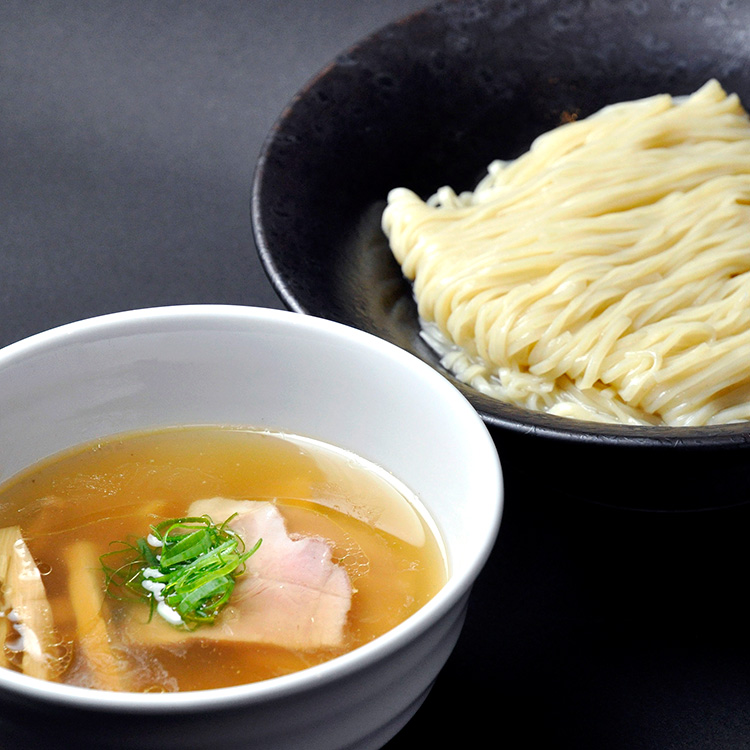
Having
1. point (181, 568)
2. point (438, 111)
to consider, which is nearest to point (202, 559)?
point (181, 568)

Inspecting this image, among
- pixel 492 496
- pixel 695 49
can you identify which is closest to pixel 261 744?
pixel 492 496

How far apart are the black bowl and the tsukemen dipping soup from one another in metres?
0.36

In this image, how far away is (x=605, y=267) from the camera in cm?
167

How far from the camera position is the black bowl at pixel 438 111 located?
163 cm

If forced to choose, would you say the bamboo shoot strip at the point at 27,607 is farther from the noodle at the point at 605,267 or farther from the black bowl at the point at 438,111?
the noodle at the point at 605,267

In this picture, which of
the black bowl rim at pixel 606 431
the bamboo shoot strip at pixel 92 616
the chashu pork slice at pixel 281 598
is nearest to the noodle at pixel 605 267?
the black bowl rim at pixel 606 431

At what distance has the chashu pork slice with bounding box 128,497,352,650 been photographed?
933 mm

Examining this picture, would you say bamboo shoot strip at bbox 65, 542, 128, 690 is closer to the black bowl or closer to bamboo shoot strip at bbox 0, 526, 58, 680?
bamboo shoot strip at bbox 0, 526, 58, 680

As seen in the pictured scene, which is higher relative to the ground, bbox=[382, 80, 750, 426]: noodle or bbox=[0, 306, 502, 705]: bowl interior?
bbox=[0, 306, 502, 705]: bowl interior

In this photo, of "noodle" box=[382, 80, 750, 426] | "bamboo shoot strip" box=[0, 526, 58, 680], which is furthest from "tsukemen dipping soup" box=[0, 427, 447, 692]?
"noodle" box=[382, 80, 750, 426]

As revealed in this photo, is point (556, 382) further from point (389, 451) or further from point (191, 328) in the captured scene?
point (191, 328)

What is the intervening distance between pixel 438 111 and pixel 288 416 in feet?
3.51

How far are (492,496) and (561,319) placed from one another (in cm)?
74

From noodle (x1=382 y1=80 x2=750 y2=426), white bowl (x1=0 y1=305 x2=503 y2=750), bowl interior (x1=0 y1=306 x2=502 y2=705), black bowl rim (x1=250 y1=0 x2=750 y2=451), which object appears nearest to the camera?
white bowl (x1=0 y1=305 x2=503 y2=750)
